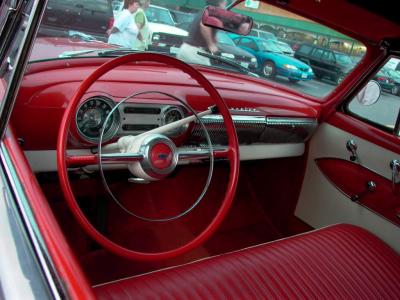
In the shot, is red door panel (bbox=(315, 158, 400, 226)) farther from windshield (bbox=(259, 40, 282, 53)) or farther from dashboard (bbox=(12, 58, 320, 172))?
windshield (bbox=(259, 40, 282, 53))

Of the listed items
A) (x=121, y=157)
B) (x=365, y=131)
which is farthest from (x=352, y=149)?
(x=121, y=157)

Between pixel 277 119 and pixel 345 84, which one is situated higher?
pixel 345 84

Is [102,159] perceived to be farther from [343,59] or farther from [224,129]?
[343,59]

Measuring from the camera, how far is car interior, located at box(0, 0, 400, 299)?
154 centimetres

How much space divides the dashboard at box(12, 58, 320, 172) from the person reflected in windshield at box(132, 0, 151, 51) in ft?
0.44

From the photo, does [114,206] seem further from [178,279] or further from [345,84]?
[345,84]

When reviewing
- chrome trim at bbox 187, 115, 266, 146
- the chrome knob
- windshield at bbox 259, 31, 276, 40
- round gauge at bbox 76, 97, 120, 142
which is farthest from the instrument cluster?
the chrome knob

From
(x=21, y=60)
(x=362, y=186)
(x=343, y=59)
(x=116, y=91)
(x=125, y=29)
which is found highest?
(x=343, y=59)

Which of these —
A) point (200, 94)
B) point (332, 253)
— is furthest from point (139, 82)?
point (332, 253)

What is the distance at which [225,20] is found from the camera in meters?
2.13

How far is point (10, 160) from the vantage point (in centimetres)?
134

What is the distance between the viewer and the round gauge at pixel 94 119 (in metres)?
1.88

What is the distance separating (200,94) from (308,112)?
84 cm

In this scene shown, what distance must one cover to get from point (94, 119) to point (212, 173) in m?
0.59
